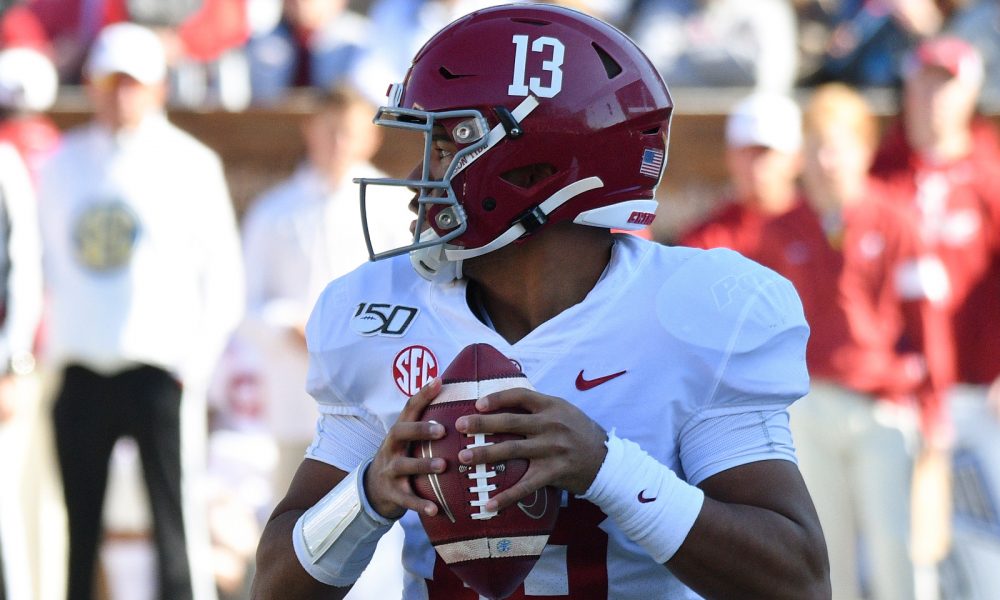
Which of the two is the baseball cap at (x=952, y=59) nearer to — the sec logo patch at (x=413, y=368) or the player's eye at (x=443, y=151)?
the player's eye at (x=443, y=151)

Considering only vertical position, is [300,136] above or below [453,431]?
above

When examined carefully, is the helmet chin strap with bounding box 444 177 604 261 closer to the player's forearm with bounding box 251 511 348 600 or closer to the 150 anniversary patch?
the 150 anniversary patch

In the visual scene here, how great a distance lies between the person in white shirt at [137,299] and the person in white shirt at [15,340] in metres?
0.10

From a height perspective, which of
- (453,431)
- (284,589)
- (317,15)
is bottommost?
(284,589)

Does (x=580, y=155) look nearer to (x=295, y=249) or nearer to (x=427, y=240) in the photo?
(x=427, y=240)

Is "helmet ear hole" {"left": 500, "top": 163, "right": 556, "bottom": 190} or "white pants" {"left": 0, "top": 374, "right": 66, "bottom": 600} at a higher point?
"helmet ear hole" {"left": 500, "top": 163, "right": 556, "bottom": 190}

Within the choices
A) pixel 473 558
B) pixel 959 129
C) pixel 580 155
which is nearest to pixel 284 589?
pixel 473 558

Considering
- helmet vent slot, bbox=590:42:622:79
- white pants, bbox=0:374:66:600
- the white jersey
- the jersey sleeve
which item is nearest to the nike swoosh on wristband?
the white jersey

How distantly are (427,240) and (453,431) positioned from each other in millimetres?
380

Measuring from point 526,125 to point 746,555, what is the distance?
69 cm

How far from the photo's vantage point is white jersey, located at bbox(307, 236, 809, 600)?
2088 mm

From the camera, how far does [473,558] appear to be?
1.95 meters

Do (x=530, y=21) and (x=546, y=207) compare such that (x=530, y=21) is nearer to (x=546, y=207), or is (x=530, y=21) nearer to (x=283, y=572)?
(x=546, y=207)

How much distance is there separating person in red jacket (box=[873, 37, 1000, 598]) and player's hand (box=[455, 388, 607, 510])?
342cm
